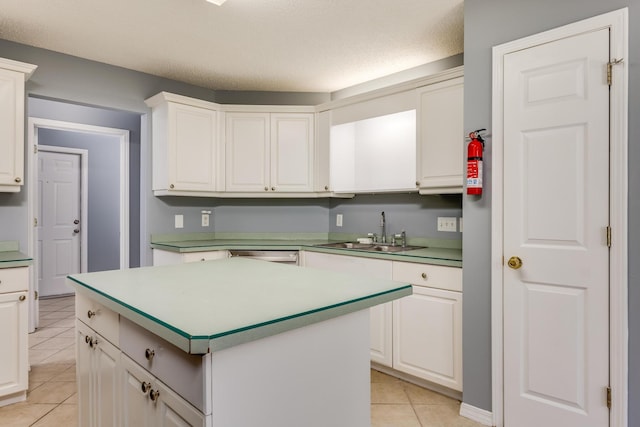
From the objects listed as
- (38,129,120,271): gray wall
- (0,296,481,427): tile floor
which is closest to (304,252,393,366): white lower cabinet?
(0,296,481,427): tile floor

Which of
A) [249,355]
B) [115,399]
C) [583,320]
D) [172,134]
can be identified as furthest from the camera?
[172,134]

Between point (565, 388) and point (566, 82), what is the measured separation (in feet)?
4.74

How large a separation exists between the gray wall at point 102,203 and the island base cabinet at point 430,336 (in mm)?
4251

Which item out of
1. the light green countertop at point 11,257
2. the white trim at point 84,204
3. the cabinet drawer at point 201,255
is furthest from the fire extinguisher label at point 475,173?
the white trim at point 84,204

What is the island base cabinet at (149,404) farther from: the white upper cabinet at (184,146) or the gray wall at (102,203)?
the gray wall at (102,203)

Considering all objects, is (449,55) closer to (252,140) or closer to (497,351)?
(252,140)

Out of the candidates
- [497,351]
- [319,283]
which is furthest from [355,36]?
[497,351]

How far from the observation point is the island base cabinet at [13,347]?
2.33 metres

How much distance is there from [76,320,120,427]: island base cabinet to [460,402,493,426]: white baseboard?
1.81m

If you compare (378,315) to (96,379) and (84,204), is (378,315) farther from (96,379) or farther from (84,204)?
(84,204)

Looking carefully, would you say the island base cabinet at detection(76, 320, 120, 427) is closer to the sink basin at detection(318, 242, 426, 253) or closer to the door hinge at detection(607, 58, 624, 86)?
the sink basin at detection(318, 242, 426, 253)

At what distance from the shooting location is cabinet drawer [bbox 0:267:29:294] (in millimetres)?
2318

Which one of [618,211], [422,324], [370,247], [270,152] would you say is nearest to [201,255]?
[270,152]

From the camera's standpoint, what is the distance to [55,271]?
507 cm
